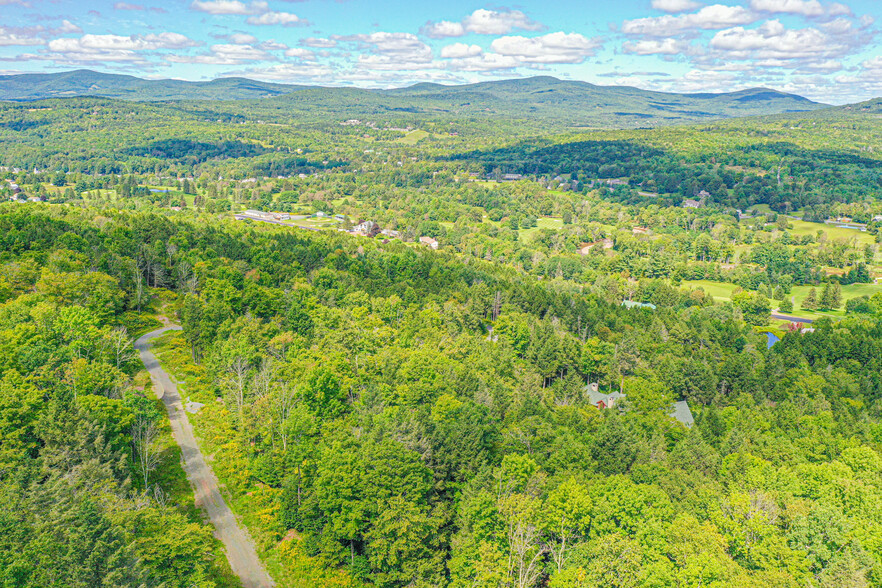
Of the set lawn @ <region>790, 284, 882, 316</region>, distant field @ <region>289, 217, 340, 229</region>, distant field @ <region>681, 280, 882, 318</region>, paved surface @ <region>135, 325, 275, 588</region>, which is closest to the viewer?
paved surface @ <region>135, 325, 275, 588</region>

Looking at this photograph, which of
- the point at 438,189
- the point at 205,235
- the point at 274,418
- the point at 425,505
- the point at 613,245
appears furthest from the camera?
the point at 438,189

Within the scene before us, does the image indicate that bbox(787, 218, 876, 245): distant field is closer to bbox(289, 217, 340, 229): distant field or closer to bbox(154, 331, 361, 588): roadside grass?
bbox(289, 217, 340, 229): distant field

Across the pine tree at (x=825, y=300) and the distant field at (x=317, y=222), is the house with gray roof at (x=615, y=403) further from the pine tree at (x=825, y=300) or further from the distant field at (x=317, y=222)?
the distant field at (x=317, y=222)

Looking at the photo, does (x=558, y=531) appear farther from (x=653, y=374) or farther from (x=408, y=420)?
(x=653, y=374)

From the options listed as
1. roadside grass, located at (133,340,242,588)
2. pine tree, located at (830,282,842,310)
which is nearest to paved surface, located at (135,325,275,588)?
roadside grass, located at (133,340,242,588)

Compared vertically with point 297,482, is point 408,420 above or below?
above

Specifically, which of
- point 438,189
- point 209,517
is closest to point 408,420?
point 209,517

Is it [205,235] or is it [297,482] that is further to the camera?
[205,235]
